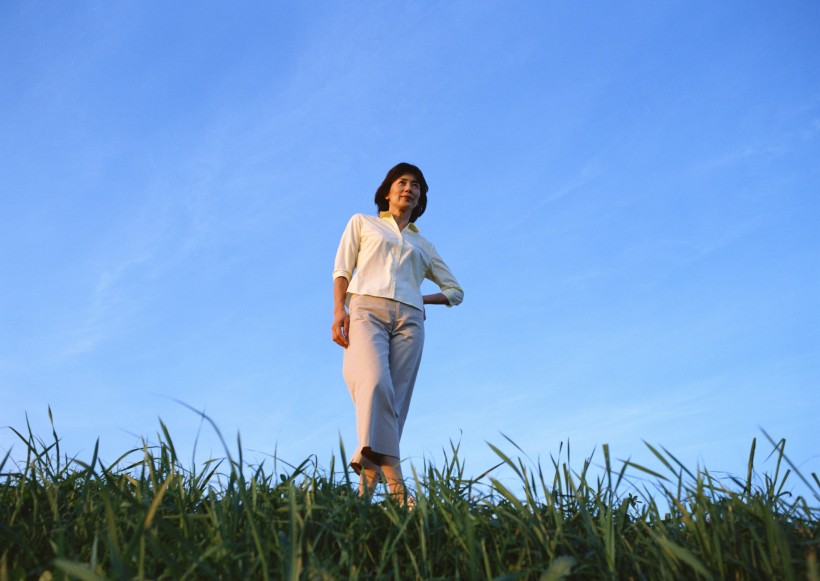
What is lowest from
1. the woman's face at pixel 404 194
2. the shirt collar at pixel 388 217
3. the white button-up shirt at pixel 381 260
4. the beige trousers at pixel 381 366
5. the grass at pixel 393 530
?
the grass at pixel 393 530

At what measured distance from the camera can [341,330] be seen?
4398 millimetres

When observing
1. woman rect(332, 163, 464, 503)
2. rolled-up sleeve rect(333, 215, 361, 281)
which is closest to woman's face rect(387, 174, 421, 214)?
woman rect(332, 163, 464, 503)

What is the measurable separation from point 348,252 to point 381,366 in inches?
34.1

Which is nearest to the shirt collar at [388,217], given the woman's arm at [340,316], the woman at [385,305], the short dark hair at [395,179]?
the woman at [385,305]

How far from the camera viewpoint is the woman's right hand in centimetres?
438

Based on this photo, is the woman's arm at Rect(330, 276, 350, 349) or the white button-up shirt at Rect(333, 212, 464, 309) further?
the white button-up shirt at Rect(333, 212, 464, 309)

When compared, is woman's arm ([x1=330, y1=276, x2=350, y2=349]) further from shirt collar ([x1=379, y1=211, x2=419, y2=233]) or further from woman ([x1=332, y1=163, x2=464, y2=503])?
shirt collar ([x1=379, y1=211, x2=419, y2=233])

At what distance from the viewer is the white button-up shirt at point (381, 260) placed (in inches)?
177

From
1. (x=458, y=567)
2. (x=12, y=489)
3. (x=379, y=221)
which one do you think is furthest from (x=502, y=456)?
(x=379, y=221)

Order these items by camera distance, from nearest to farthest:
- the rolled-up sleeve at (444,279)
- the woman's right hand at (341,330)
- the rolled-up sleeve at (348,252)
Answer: the woman's right hand at (341,330)
the rolled-up sleeve at (348,252)
the rolled-up sleeve at (444,279)

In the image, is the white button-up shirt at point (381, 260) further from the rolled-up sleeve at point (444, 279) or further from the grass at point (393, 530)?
the grass at point (393, 530)

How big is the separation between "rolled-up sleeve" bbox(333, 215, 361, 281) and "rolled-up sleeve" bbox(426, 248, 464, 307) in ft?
2.00

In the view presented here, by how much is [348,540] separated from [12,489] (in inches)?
54.6

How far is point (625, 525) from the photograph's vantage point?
281 cm
